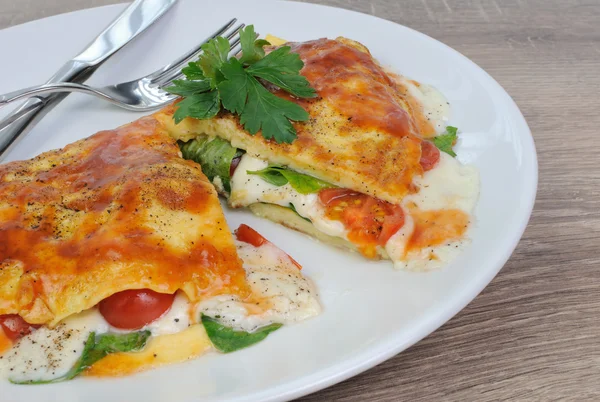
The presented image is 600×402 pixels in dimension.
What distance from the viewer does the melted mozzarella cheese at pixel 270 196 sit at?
3.57m

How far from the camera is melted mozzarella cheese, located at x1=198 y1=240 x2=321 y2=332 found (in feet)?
9.86

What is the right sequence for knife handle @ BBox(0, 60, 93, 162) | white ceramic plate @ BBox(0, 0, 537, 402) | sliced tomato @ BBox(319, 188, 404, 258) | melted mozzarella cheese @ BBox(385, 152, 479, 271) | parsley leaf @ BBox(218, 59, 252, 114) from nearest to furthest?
white ceramic plate @ BBox(0, 0, 537, 402) → melted mozzarella cheese @ BBox(385, 152, 479, 271) → sliced tomato @ BBox(319, 188, 404, 258) → parsley leaf @ BBox(218, 59, 252, 114) → knife handle @ BBox(0, 60, 93, 162)

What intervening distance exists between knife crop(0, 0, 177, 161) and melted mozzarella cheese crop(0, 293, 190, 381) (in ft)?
5.51

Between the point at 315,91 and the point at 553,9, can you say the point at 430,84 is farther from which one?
the point at 553,9

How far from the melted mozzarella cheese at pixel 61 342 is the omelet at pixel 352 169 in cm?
98

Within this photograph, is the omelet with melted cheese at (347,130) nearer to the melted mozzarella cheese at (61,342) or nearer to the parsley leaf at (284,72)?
the parsley leaf at (284,72)

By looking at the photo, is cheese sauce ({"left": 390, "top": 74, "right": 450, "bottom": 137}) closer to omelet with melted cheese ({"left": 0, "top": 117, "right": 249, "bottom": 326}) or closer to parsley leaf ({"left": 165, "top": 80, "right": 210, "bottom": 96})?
parsley leaf ({"left": 165, "top": 80, "right": 210, "bottom": 96})

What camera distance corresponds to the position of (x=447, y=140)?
4.08 meters

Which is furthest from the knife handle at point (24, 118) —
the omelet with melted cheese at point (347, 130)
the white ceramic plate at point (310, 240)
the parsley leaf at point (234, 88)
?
the parsley leaf at point (234, 88)

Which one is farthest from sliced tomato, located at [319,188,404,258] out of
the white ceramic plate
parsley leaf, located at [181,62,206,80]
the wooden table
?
parsley leaf, located at [181,62,206,80]

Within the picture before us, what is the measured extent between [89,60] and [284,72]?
1.74 m

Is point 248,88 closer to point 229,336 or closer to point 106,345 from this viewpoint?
point 229,336

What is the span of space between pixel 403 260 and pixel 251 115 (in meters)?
1.19

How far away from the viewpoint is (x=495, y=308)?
11.6ft
